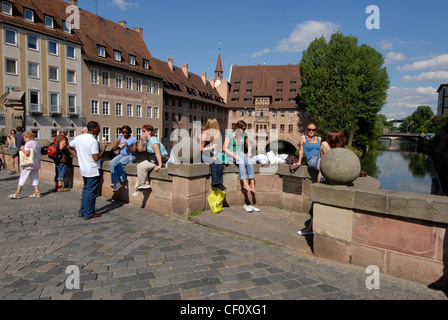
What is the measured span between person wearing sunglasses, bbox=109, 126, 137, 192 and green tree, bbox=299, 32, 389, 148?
35.5m

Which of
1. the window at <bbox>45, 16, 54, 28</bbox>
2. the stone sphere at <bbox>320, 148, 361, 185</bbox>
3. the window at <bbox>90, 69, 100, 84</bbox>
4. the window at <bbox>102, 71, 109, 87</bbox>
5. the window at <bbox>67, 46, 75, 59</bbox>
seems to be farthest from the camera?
the window at <bbox>102, 71, 109, 87</bbox>

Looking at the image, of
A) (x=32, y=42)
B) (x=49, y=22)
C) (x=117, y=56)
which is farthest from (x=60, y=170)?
(x=117, y=56)

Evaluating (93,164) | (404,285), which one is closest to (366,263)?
(404,285)

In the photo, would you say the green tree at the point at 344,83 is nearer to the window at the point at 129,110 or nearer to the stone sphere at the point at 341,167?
the window at the point at 129,110

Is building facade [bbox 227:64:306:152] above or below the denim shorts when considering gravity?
above

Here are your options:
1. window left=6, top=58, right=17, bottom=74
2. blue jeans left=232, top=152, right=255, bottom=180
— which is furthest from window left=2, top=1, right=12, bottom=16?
blue jeans left=232, top=152, right=255, bottom=180

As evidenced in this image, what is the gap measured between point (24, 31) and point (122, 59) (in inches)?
462

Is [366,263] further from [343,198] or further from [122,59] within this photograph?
[122,59]

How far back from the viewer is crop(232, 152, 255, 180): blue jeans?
20.7 ft

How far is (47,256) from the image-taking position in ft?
12.9

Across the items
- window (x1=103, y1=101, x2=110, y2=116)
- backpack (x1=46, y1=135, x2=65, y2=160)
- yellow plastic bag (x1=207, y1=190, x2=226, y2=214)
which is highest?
window (x1=103, y1=101, x2=110, y2=116)

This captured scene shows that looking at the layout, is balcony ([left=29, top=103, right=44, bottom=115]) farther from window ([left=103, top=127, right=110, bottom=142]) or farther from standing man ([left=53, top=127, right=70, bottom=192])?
standing man ([left=53, top=127, right=70, bottom=192])
